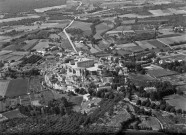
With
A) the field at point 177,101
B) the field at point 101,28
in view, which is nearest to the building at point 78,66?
the field at point 177,101

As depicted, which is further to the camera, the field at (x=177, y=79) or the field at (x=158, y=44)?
the field at (x=158, y=44)

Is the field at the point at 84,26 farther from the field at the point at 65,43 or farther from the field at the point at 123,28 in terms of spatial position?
the field at the point at 123,28

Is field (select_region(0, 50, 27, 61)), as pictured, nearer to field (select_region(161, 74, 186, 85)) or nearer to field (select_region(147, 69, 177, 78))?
field (select_region(147, 69, 177, 78))

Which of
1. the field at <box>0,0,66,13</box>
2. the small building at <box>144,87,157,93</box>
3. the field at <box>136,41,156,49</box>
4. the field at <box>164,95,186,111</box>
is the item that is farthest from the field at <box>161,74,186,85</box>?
the field at <box>0,0,66,13</box>

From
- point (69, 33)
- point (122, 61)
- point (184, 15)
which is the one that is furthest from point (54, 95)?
point (184, 15)

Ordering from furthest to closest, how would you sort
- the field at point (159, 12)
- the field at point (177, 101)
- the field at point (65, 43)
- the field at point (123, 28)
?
the field at point (159, 12), the field at point (123, 28), the field at point (65, 43), the field at point (177, 101)
